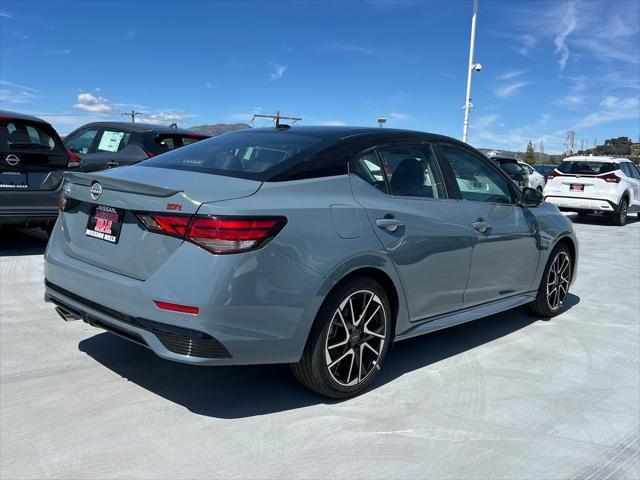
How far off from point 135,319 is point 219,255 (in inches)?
22.6

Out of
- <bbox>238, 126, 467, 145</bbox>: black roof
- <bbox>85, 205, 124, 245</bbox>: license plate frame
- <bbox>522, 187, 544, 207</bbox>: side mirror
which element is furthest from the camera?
<bbox>522, 187, 544, 207</bbox>: side mirror

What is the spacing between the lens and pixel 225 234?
9.02 feet

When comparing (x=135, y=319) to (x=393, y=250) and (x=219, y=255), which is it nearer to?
(x=219, y=255)

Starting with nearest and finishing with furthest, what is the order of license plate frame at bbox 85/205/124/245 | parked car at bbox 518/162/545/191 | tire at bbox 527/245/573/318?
license plate frame at bbox 85/205/124/245 → tire at bbox 527/245/573/318 → parked car at bbox 518/162/545/191

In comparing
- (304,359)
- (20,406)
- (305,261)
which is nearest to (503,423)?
(304,359)

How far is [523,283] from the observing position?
4910mm

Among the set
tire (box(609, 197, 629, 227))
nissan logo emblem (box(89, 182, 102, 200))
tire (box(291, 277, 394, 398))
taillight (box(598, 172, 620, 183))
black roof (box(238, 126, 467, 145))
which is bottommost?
tire (box(291, 277, 394, 398))

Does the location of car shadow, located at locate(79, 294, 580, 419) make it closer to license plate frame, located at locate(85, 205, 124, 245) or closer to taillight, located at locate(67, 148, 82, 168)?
license plate frame, located at locate(85, 205, 124, 245)

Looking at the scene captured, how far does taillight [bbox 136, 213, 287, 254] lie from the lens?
2.75 metres

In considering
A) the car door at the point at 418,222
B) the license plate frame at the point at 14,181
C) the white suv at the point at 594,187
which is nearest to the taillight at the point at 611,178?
the white suv at the point at 594,187

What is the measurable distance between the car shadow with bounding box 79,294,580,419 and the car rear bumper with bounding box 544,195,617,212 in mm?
11251

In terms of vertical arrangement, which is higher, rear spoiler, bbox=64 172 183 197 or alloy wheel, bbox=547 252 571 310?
rear spoiler, bbox=64 172 183 197

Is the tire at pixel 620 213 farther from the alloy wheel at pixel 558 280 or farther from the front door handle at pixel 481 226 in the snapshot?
the front door handle at pixel 481 226

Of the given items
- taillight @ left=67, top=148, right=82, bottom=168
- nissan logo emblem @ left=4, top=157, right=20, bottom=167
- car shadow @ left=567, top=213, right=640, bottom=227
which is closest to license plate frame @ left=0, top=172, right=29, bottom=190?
nissan logo emblem @ left=4, top=157, right=20, bottom=167
